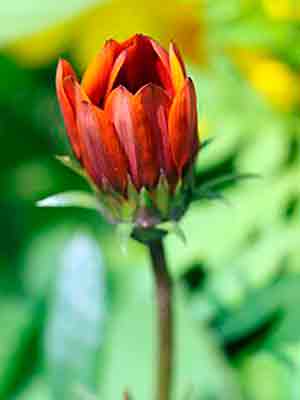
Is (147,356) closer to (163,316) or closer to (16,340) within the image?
(16,340)

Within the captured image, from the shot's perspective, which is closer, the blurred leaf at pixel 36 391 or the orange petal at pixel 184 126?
the orange petal at pixel 184 126

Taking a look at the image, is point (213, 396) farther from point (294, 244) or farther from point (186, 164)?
point (186, 164)

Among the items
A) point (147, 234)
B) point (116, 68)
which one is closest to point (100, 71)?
point (116, 68)

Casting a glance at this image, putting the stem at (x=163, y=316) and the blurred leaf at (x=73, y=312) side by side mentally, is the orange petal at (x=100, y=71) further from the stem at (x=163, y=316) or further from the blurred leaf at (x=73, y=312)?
the blurred leaf at (x=73, y=312)

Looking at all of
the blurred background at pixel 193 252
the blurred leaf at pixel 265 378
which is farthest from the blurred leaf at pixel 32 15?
the blurred leaf at pixel 265 378

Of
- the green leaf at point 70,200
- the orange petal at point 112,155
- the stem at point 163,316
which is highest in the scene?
the orange petal at point 112,155

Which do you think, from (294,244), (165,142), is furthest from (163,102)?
(294,244)

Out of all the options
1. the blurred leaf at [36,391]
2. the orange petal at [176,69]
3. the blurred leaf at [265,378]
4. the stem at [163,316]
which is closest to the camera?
the orange petal at [176,69]
